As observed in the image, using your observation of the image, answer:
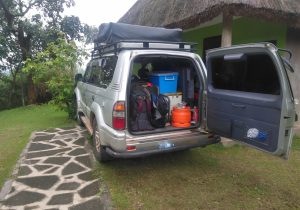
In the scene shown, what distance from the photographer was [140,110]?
4082 millimetres

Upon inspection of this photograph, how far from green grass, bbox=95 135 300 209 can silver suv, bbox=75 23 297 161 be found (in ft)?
1.75

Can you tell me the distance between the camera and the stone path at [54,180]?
346cm

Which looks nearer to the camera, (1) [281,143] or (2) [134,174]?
(1) [281,143]

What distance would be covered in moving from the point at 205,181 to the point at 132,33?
110 inches

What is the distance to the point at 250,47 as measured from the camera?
125 inches

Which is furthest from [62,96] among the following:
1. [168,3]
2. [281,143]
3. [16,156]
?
[281,143]

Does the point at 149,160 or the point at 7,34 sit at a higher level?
the point at 7,34

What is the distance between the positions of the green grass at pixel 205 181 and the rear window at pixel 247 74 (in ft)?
4.60

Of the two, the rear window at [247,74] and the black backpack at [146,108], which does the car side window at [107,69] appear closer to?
the black backpack at [146,108]

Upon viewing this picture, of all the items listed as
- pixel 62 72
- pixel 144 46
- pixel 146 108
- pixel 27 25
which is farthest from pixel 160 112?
pixel 27 25

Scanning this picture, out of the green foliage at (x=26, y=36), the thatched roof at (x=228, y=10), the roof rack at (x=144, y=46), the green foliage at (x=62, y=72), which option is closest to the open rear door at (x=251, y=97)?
the roof rack at (x=144, y=46)

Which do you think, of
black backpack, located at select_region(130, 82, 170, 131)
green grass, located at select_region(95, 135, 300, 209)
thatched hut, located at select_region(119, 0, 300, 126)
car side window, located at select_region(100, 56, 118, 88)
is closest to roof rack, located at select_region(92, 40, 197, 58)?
car side window, located at select_region(100, 56, 118, 88)

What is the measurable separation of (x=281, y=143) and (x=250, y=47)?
1.16 m

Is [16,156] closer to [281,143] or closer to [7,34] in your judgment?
[281,143]
